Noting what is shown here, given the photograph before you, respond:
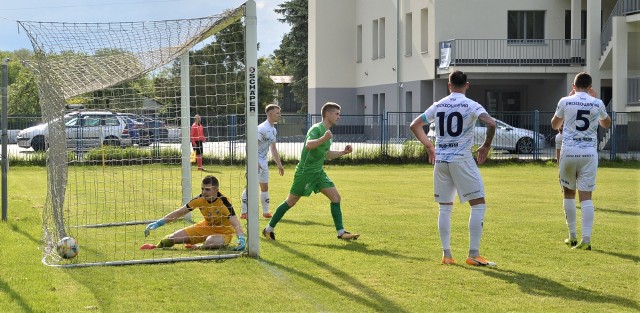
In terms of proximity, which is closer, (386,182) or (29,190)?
(29,190)

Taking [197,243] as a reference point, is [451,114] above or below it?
above

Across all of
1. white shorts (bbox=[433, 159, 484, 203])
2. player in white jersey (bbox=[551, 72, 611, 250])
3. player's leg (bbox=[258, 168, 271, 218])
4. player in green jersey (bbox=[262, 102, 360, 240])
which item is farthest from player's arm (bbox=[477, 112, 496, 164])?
player's leg (bbox=[258, 168, 271, 218])

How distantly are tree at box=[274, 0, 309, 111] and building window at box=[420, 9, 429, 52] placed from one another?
25.2 m

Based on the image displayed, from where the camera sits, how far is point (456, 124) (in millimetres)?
10445

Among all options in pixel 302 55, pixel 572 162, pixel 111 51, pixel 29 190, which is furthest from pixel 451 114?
pixel 302 55

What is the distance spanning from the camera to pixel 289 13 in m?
76.1

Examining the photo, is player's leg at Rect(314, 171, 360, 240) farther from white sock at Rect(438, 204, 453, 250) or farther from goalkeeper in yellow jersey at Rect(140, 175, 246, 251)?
white sock at Rect(438, 204, 453, 250)

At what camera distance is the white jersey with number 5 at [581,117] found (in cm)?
1188

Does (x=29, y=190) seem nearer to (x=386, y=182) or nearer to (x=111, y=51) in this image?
(x=386, y=182)

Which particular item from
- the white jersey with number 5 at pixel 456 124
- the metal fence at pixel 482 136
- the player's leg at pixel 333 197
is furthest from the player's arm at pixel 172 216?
the metal fence at pixel 482 136

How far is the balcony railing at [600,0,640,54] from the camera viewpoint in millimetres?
40034

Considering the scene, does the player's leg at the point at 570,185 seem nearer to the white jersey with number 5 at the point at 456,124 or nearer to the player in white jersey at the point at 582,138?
the player in white jersey at the point at 582,138

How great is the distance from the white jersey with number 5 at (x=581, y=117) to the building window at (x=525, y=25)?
1377 inches

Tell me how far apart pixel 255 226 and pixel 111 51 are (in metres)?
3.05
